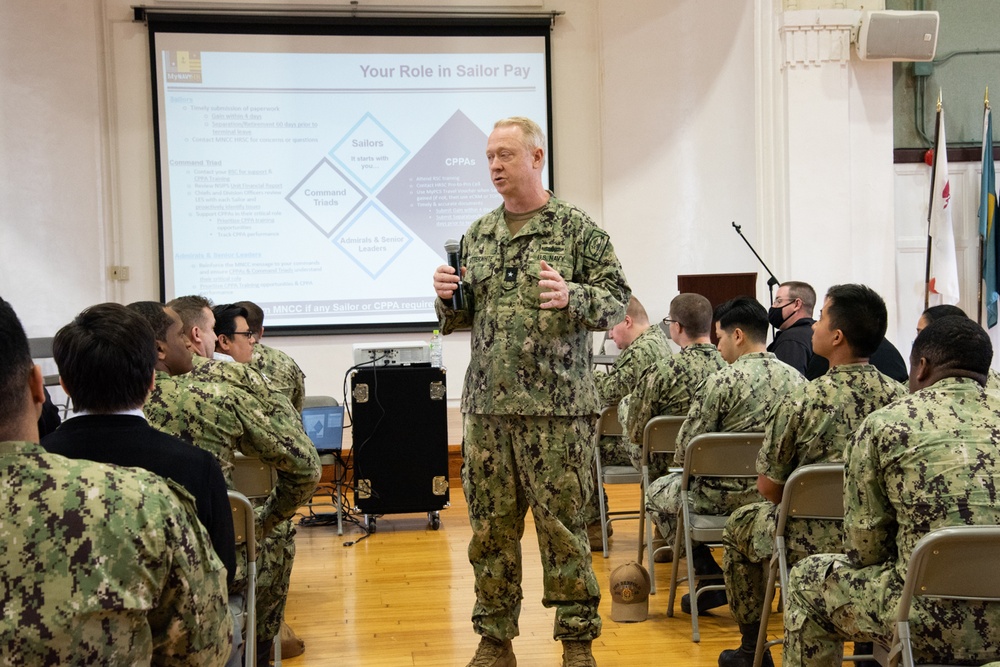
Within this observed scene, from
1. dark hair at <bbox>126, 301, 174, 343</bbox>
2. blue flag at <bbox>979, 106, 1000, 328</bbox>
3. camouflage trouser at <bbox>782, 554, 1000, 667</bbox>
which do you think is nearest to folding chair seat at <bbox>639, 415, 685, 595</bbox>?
camouflage trouser at <bbox>782, 554, 1000, 667</bbox>

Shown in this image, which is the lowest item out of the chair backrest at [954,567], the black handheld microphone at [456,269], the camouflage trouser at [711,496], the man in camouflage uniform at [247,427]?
the camouflage trouser at [711,496]

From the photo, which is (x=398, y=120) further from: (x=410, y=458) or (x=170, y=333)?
(x=170, y=333)

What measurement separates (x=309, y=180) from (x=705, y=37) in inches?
133

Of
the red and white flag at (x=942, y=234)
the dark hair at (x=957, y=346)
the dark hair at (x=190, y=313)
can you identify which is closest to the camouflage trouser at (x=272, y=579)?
the dark hair at (x=190, y=313)

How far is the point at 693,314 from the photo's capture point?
15.5ft

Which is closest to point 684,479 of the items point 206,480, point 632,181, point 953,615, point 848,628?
point 848,628

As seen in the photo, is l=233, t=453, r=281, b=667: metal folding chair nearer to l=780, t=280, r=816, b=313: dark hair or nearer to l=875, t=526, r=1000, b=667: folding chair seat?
l=875, t=526, r=1000, b=667: folding chair seat

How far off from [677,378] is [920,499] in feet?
7.92

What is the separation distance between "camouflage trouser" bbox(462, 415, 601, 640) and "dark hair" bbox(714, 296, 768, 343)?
3.55 ft

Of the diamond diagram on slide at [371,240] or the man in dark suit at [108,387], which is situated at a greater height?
the diamond diagram on slide at [371,240]

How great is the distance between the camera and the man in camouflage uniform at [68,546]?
1366 mm

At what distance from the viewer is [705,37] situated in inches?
309

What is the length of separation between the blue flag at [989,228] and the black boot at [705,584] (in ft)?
15.0

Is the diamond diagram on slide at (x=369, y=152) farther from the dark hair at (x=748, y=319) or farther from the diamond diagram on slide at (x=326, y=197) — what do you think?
the dark hair at (x=748, y=319)
